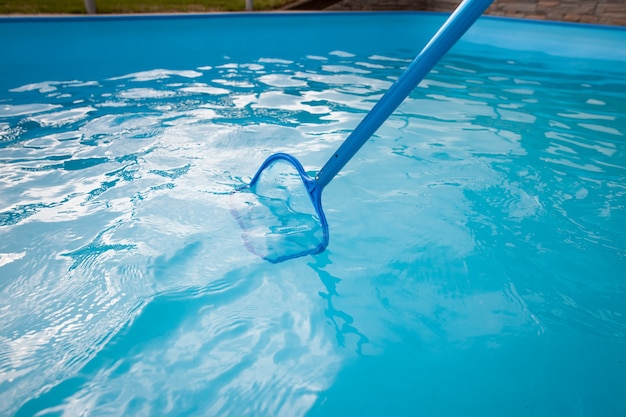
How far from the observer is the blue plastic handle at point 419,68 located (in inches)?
40.1

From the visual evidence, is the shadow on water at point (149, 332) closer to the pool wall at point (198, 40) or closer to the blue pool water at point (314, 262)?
the blue pool water at point (314, 262)

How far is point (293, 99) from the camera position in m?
3.37

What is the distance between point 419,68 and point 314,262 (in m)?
0.82

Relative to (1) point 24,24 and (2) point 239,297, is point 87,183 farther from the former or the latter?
(1) point 24,24

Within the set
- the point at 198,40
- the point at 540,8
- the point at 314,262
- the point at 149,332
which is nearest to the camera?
the point at 149,332

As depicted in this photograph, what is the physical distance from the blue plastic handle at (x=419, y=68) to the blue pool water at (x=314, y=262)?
0.52 m

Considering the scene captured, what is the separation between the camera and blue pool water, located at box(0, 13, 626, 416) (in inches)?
43.9

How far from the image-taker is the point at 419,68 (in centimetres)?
111

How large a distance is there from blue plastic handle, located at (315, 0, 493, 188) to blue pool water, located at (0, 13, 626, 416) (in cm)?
52

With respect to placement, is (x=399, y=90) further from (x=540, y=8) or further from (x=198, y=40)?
(x=540, y=8)

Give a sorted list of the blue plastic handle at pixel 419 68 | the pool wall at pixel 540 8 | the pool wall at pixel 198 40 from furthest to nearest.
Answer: the pool wall at pixel 540 8, the pool wall at pixel 198 40, the blue plastic handle at pixel 419 68

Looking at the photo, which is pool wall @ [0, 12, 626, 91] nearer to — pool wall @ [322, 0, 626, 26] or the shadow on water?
pool wall @ [322, 0, 626, 26]

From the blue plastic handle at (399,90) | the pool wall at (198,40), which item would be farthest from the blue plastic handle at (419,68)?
the pool wall at (198,40)

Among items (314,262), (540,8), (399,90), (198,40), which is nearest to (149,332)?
(314,262)
